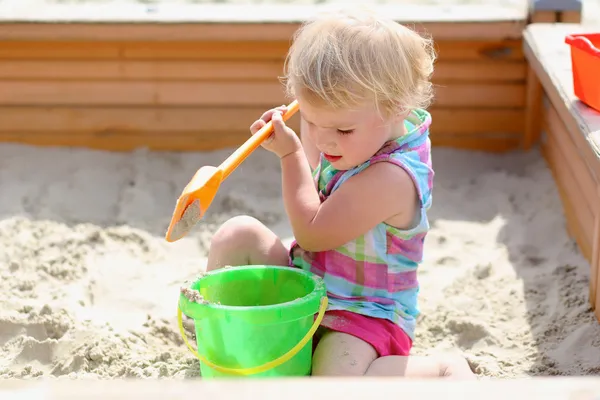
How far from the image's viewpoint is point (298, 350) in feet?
5.50

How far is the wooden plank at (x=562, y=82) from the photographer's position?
203 centimetres

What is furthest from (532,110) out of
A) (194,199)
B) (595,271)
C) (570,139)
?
(194,199)

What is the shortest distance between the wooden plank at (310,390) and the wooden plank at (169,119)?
6.89ft

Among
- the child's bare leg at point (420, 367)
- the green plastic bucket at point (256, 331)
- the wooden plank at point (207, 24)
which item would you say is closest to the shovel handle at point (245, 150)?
the green plastic bucket at point (256, 331)

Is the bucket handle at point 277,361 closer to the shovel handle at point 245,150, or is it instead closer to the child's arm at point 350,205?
the child's arm at point 350,205

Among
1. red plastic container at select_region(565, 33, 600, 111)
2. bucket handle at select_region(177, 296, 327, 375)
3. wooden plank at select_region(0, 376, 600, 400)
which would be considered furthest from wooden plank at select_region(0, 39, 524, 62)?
wooden plank at select_region(0, 376, 600, 400)

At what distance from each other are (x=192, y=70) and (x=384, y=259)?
4.82 feet

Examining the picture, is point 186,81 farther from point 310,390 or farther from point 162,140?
point 310,390

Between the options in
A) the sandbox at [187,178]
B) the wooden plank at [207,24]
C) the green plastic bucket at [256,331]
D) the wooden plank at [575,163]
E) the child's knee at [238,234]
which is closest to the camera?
the green plastic bucket at [256,331]

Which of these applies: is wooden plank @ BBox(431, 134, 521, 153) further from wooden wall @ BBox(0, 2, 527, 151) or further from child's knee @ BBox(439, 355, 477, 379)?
child's knee @ BBox(439, 355, 477, 379)

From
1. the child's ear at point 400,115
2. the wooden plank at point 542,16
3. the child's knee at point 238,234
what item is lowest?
the child's knee at point 238,234

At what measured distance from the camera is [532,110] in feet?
10.1

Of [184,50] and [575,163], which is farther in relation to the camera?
[184,50]

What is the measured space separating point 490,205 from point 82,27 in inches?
55.1
